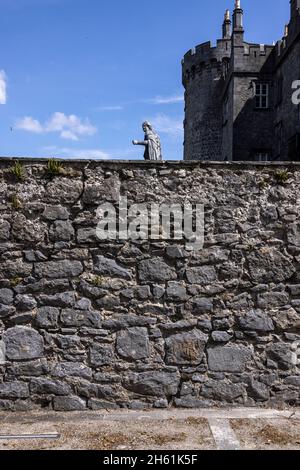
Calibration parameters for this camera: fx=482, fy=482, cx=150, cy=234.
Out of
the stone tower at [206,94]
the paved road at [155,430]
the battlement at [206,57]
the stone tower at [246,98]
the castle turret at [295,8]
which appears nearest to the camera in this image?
the paved road at [155,430]

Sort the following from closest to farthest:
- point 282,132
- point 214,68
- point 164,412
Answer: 1. point 164,412
2. point 282,132
3. point 214,68

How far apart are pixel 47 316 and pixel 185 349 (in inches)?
59.8

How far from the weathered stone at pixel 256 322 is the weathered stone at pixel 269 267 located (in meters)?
0.37

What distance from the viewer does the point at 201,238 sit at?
17.2 feet

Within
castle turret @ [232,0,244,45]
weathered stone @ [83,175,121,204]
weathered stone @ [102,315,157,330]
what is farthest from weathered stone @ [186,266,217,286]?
castle turret @ [232,0,244,45]

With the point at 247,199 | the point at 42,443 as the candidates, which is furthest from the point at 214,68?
the point at 42,443

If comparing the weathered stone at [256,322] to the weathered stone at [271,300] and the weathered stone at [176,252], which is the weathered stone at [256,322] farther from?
the weathered stone at [176,252]

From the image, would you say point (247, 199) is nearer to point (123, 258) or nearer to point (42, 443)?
point (123, 258)

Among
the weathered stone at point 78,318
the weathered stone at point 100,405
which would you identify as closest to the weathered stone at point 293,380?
the weathered stone at point 100,405

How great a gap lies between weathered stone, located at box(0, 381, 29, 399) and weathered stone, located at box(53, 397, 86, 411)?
327mm

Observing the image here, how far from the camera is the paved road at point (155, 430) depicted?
4207mm

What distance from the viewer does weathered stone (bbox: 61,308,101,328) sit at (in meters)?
5.14

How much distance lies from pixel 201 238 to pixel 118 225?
0.91 metres

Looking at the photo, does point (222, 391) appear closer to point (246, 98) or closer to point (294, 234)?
point (294, 234)
